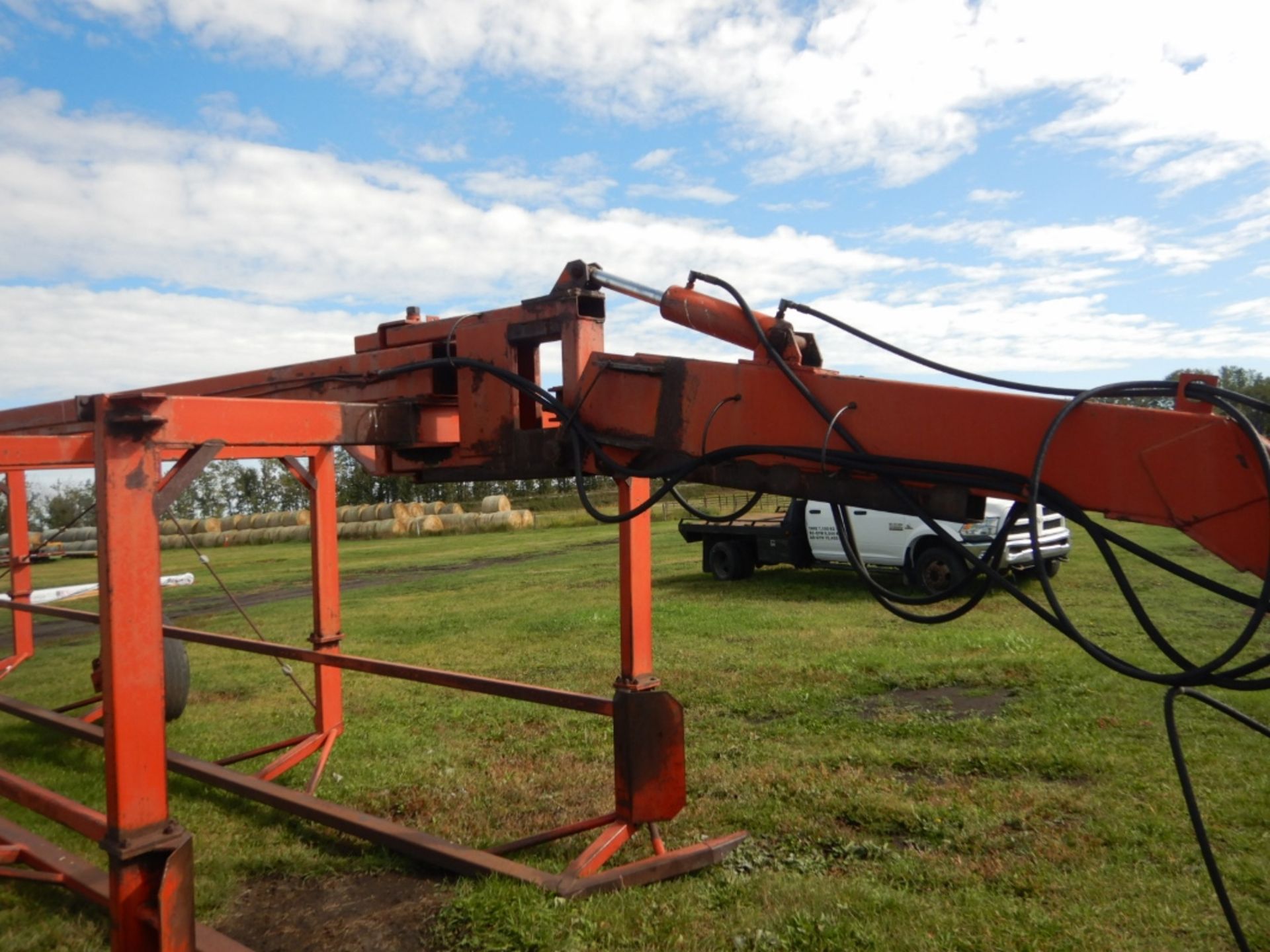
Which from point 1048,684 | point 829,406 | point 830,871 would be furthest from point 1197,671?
point 1048,684

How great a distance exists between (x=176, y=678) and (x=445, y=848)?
4.49 metres

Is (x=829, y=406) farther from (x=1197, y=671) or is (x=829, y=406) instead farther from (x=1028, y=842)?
(x=1028, y=842)

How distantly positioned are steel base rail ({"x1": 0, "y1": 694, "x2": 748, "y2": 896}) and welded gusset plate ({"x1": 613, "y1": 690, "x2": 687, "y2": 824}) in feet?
0.76

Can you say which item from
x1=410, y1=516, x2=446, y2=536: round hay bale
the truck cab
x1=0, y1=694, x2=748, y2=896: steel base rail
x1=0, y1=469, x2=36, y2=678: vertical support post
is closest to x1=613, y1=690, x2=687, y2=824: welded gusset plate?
x1=0, y1=694, x2=748, y2=896: steel base rail

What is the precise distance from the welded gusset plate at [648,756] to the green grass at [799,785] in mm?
385

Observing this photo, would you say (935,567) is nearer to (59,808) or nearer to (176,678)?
(176,678)

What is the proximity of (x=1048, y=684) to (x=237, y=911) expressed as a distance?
6234mm

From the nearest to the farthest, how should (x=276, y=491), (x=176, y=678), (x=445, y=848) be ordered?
1. (x=445, y=848)
2. (x=176, y=678)
3. (x=276, y=491)

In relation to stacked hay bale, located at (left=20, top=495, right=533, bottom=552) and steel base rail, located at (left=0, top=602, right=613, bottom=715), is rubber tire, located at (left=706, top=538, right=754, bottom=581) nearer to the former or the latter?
steel base rail, located at (left=0, top=602, right=613, bottom=715)

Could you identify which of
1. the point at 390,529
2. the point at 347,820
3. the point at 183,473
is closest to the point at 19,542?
the point at 347,820

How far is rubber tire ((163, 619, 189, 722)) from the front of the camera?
8.34 metres

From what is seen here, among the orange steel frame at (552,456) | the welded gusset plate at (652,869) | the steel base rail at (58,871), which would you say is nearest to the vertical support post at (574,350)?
the orange steel frame at (552,456)

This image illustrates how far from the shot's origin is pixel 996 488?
2.63 metres

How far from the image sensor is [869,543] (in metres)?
14.6
